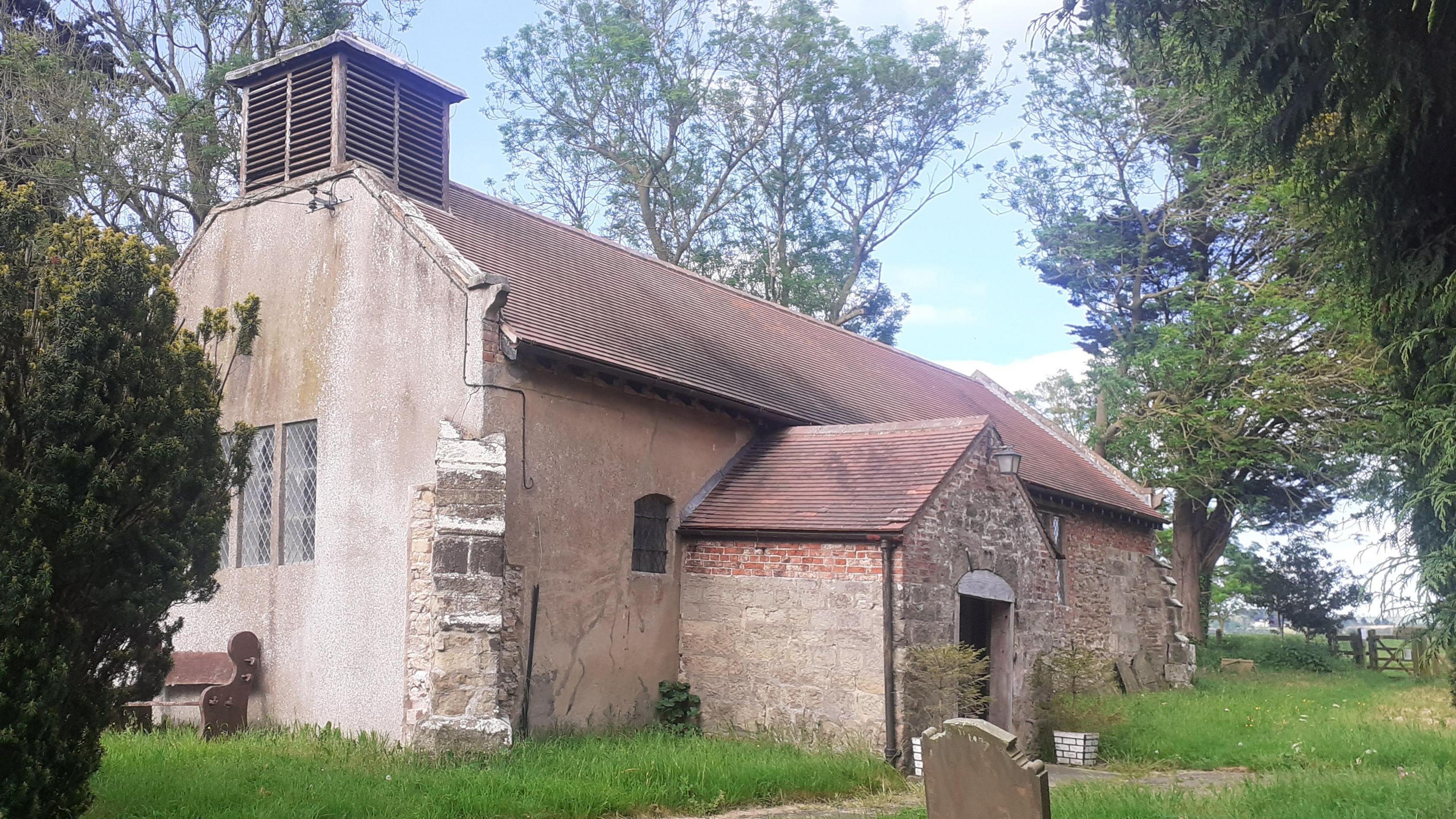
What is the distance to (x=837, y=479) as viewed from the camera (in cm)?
1535

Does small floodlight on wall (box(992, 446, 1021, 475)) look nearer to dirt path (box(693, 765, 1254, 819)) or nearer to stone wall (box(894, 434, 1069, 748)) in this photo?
stone wall (box(894, 434, 1069, 748))

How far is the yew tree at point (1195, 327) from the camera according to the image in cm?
2588

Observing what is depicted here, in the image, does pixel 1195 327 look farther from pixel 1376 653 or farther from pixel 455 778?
pixel 455 778

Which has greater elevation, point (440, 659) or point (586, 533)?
point (586, 533)

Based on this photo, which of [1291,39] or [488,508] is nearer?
[1291,39]

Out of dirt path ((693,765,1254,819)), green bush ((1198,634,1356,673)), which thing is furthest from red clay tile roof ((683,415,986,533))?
green bush ((1198,634,1356,673))

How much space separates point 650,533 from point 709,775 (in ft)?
14.4

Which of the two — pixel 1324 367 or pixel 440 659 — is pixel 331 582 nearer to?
pixel 440 659

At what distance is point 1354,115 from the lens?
33.8 feet

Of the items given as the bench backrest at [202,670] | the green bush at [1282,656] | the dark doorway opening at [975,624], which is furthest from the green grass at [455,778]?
the green bush at [1282,656]

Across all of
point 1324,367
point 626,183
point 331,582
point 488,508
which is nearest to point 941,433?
point 488,508

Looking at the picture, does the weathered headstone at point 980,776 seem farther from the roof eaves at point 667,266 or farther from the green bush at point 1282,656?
the green bush at point 1282,656

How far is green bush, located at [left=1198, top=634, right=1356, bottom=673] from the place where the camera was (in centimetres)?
3172

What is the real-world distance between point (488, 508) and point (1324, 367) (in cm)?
2016
